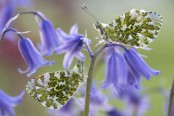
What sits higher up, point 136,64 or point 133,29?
point 133,29

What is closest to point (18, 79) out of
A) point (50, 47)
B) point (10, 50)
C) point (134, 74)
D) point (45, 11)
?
point (10, 50)

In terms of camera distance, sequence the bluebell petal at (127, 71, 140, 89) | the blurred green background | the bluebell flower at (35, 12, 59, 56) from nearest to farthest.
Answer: the bluebell petal at (127, 71, 140, 89)
the bluebell flower at (35, 12, 59, 56)
the blurred green background

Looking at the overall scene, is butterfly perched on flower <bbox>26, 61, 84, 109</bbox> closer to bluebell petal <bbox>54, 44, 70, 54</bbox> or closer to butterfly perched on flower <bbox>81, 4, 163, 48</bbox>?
butterfly perched on flower <bbox>81, 4, 163, 48</bbox>

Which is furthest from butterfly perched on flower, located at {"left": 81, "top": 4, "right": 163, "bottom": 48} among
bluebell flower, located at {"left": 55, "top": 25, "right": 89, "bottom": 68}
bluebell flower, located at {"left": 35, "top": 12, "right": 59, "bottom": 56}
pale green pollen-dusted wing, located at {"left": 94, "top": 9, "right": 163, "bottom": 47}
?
bluebell flower, located at {"left": 35, "top": 12, "right": 59, "bottom": 56}

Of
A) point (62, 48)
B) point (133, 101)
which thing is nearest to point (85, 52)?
point (133, 101)

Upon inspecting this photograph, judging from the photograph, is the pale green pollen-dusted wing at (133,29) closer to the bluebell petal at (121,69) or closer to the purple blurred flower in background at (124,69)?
the purple blurred flower in background at (124,69)

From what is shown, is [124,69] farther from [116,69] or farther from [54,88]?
[54,88]

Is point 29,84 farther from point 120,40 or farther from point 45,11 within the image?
point 45,11
